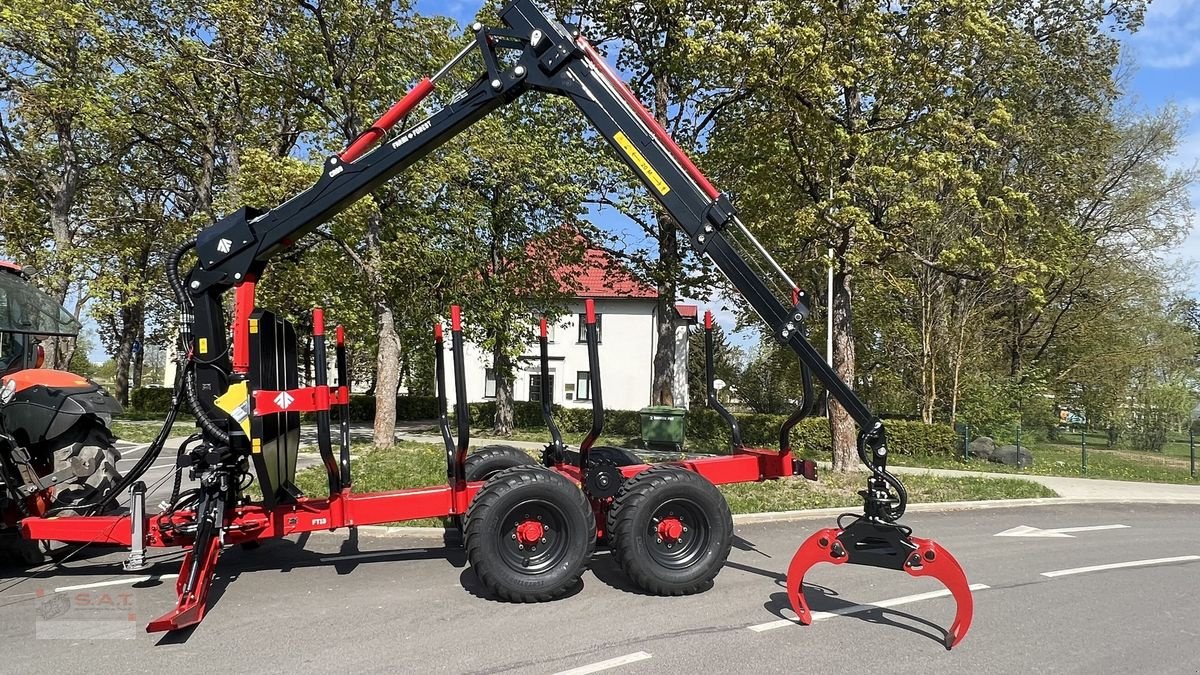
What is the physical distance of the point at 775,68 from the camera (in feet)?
38.8

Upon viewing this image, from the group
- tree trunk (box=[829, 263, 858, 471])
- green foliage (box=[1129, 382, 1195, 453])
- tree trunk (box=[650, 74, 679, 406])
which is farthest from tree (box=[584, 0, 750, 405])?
green foliage (box=[1129, 382, 1195, 453])

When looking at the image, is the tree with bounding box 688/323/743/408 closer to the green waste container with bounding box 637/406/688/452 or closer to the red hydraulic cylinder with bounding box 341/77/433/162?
the green waste container with bounding box 637/406/688/452

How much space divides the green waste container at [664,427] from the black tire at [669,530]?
11873 mm

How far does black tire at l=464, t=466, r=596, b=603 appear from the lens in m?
5.71

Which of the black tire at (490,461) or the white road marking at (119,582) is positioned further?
the black tire at (490,461)

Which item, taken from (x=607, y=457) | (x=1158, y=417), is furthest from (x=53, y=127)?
(x=1158, y=417)

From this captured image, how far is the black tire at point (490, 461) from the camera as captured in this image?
752 centimetres

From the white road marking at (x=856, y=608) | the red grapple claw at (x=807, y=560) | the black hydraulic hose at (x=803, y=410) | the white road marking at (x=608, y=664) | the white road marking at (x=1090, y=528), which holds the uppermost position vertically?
the black hydraulic hose at (x=803, y=410)

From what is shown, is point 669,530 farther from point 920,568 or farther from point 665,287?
point 665,287

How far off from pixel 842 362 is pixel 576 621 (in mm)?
9349

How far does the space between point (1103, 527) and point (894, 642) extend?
7369 millimetres

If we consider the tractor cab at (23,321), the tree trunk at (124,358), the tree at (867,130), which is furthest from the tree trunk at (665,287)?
the tree trunk at (124,358)

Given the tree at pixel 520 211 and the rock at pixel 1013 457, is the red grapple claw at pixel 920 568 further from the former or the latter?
the rock at pixel 1013 457

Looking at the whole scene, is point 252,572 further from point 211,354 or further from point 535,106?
point 535,106
